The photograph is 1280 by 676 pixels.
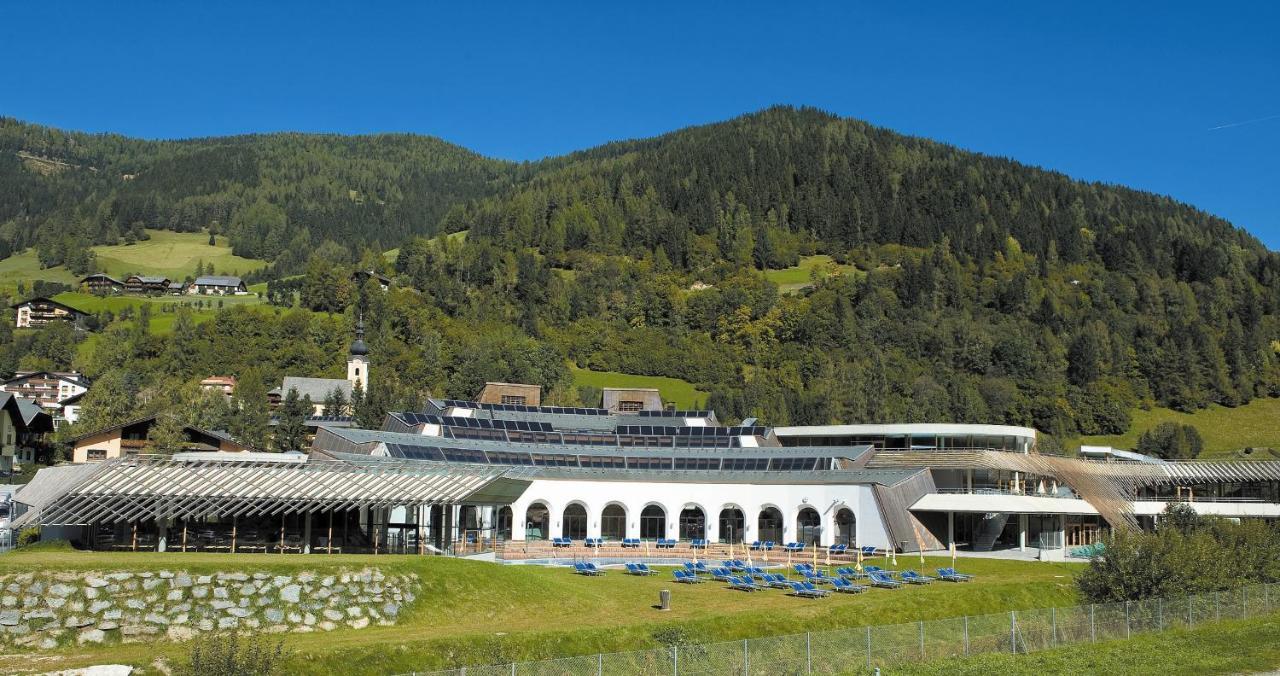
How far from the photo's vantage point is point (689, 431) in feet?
253

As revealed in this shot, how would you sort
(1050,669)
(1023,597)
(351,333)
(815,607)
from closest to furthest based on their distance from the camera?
(1050,669), (815,607), (1023,597), (351,333)


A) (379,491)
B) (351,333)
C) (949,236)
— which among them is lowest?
(379,491)

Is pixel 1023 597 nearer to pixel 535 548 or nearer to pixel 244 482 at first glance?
pixel 535 548

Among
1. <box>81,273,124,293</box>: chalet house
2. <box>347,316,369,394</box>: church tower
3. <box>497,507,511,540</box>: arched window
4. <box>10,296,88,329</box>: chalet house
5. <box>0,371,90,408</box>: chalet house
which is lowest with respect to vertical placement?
<box>497,507,511,540</box>: arched window

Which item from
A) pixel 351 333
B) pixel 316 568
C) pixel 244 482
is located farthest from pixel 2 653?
pixel 351 333

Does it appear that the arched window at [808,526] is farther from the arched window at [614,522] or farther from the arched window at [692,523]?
the arched window at [614,522]

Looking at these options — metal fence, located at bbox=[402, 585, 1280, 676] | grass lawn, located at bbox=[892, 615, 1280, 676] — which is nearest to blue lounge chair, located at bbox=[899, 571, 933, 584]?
metal fence, located at bbox=[402, 585, 1280, 676]

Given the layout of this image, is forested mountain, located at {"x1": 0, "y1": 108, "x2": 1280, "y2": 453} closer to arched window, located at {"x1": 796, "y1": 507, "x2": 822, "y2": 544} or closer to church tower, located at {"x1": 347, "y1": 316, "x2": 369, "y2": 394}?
church tower, located at {"x1": 347, "y1": 316, "x2": 369, "y2": 394}

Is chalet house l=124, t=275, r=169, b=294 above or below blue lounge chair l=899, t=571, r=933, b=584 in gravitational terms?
above

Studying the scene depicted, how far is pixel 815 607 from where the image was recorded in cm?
3853

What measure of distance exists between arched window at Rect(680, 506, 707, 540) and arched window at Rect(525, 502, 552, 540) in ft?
26.4

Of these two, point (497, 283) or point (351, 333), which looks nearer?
point (351, 333)

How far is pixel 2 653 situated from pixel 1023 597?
34.7m

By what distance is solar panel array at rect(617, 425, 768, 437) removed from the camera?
75.8 meters
